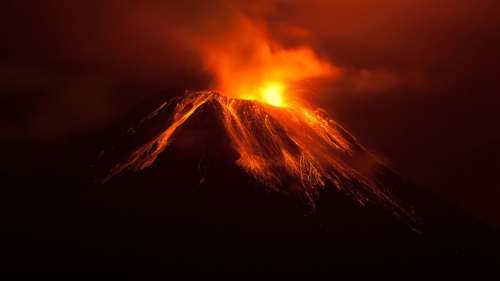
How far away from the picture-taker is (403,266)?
130ft

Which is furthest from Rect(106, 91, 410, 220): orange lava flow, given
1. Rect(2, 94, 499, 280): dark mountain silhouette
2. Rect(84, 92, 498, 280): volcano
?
Rect(2, 94, 499, 280): dark mountain silhouette

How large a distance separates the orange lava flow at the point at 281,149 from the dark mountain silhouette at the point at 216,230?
4.04ft

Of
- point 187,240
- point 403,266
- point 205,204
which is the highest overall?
point 205,204

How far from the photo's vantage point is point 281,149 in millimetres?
46969

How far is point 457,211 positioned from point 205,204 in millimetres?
29966

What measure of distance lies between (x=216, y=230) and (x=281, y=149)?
11.4m

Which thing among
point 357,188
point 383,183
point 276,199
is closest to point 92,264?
point 276,199

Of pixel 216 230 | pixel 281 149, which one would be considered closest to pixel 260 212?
pixel 216 230

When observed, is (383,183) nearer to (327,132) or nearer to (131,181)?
(327,132)

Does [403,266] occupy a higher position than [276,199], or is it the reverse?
[276,199]

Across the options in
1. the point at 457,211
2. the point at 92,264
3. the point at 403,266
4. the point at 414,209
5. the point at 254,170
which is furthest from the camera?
the point at 457,211

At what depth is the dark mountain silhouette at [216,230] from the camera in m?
36.5

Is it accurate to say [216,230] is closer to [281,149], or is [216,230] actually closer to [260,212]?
[260,212]

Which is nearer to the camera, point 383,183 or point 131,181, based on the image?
point 131,181
